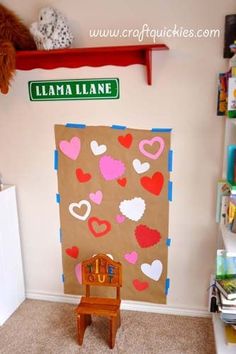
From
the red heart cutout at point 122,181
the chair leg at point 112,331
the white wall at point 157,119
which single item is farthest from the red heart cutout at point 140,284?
the red heart cutout at point 122,181

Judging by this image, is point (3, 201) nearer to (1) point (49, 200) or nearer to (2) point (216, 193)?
(1) point (49, 200)

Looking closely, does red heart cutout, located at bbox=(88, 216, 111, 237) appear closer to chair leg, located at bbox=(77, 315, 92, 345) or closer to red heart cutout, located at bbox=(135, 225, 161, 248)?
red heart cutout, located at bbox=(135, 225, 161, 248)

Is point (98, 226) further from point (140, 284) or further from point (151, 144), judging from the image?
point (151, 144)

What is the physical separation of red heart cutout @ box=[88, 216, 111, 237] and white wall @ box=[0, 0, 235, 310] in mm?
255

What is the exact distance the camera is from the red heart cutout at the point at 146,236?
210cm

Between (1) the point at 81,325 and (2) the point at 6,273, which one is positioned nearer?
(1) the point at 81,325

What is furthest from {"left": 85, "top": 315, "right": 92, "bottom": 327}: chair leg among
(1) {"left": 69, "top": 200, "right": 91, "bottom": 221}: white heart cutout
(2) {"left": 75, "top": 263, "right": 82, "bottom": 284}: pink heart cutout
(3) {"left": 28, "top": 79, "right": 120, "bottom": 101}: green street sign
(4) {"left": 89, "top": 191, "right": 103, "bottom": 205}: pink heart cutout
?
(3) {"left": 28, "top": 79, "right": 120, "bottom": 101}: green street sign

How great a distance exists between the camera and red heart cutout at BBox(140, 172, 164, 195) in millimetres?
2014

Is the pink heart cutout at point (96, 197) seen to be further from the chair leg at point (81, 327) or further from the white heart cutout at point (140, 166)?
the chair leg at point (81, 327)

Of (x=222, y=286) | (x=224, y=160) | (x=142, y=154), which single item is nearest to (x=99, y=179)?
(x=142, y=154)

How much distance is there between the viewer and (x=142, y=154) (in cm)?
200

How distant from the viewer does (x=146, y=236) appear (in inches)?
83.1

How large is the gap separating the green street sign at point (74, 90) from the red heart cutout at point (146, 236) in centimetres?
84

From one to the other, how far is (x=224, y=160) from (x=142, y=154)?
1.57ft
